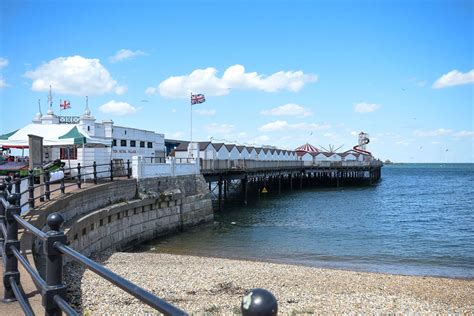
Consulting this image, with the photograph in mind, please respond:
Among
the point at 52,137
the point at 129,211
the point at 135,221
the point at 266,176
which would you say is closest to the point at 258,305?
the point at 129,211

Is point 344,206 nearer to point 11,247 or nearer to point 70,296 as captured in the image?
point 70,296

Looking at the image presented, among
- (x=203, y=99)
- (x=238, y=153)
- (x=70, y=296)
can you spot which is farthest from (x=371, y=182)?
(x=70, y=296)

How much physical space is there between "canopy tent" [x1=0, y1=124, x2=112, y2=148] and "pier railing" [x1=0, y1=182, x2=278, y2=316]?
1521 centimetres

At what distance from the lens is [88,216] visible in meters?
15.0

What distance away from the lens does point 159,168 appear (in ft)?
75.8

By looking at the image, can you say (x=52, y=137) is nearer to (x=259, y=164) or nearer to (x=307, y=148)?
(x=259, y=164)

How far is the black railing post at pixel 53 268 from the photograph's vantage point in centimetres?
281

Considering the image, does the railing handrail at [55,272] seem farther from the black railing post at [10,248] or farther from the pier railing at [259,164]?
the pier railing at [259,164]

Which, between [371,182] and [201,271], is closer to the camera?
[201,271]

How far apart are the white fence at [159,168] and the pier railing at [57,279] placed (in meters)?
16.7

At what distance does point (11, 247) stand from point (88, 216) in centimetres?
1122

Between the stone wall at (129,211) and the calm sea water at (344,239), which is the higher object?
the stone wall at (129,211)

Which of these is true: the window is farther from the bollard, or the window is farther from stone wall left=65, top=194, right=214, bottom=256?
the bollard

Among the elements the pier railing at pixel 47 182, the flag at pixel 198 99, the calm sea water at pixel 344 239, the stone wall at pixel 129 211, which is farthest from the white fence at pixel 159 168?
the flag at pixel 198 99
